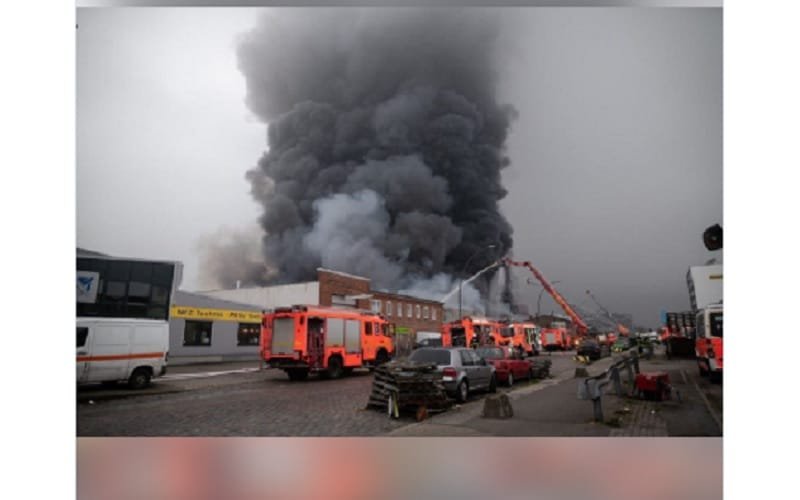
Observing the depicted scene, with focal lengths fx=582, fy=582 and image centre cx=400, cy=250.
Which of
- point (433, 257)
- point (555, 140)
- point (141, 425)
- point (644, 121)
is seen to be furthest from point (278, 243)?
point (644, 121)

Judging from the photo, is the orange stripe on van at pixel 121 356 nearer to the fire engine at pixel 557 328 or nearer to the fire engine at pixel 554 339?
the fire engine at pixel 557 328

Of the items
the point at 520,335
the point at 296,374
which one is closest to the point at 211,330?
the point at 296,374

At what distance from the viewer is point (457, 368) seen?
10055 millimetres

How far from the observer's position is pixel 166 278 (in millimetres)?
10594

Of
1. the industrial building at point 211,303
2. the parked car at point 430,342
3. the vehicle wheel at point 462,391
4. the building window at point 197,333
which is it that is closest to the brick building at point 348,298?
the industrial building at point 211,303

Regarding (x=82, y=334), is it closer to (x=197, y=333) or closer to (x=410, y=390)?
(x=197, y=333)

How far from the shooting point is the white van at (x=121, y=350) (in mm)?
9922

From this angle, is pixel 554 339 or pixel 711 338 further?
pixel 554 339

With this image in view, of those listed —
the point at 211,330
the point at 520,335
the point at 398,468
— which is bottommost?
the point at 398,468

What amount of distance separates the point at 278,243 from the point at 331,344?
10.7 ft

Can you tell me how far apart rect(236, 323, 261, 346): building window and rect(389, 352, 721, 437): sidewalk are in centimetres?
533

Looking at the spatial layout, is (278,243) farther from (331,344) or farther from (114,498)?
(114,498)

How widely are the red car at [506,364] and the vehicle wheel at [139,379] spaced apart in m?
6.46

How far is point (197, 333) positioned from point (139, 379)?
2117 millimetres
